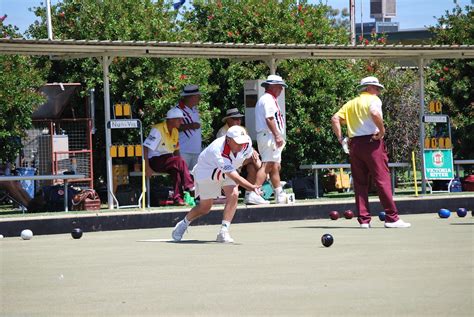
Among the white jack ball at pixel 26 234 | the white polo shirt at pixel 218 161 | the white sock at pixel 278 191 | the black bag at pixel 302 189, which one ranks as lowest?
the white jack ball at pixel 26 234

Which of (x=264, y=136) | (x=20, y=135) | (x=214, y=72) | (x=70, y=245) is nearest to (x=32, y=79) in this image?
(x=20, y=135)

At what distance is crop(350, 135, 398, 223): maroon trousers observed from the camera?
13500mm

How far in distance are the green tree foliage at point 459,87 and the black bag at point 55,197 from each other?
27.0ft

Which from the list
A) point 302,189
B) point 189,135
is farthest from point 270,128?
point 302,189

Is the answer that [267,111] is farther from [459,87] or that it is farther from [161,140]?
[459,87]

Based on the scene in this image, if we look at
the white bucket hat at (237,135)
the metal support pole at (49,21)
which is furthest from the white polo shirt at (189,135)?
the white bucket hat at (237,135)

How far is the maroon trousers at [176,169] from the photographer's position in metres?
16.9

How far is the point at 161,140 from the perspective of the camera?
17.0m

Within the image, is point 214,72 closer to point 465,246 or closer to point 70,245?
point 70,245

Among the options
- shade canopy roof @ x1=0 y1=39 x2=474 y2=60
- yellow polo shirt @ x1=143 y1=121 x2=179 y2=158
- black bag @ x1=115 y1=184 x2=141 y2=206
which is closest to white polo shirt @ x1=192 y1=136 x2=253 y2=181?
shade canopy roof @ x1=0 y1=39 x2=474 y2=60

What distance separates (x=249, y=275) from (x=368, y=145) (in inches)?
192

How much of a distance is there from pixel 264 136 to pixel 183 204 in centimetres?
156

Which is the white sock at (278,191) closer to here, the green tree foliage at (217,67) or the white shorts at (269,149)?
the white shorts at (269,149)

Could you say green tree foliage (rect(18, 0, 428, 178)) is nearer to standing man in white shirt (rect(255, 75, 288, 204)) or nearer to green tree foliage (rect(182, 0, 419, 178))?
green tree foliage (rect(182, 0, 419, 178))
